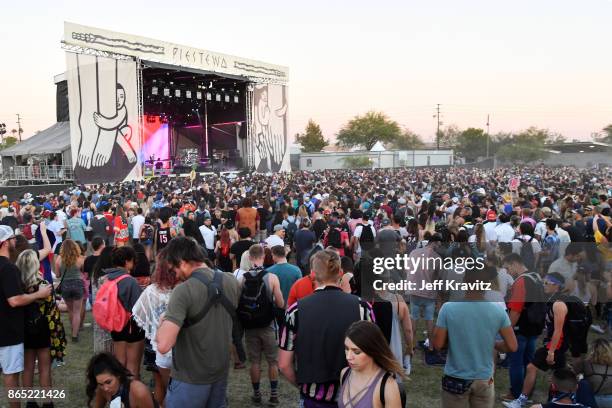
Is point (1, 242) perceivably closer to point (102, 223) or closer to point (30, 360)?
point (30, 360)

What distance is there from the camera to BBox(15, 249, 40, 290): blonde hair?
139 inches

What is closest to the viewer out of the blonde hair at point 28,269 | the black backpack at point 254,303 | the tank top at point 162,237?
the blonde hair at point 28,269

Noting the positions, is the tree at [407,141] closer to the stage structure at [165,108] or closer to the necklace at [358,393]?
the stage structure at [165,108]

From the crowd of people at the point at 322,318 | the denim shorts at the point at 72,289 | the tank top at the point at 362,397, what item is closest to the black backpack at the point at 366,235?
the crowd of people at the point at 322,318

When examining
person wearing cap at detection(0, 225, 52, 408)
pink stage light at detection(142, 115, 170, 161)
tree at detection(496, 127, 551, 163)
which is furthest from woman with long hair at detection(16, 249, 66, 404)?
tree at detection(496, 127, 551, 163)

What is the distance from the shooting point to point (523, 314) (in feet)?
13.3

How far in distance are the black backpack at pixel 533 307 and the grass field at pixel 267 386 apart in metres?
0.73

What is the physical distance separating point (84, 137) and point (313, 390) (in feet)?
78.4

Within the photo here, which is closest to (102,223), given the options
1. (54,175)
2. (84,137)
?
(84,137)

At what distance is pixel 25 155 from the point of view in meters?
29.1

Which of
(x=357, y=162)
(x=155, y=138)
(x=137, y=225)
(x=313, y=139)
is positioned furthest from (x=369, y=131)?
(x=137, y=225)

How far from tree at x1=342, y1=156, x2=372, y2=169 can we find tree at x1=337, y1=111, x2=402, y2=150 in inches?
884

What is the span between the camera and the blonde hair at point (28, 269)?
3.53 meters

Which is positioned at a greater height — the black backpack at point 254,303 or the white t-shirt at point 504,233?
the white t-shirt at point 504,233
